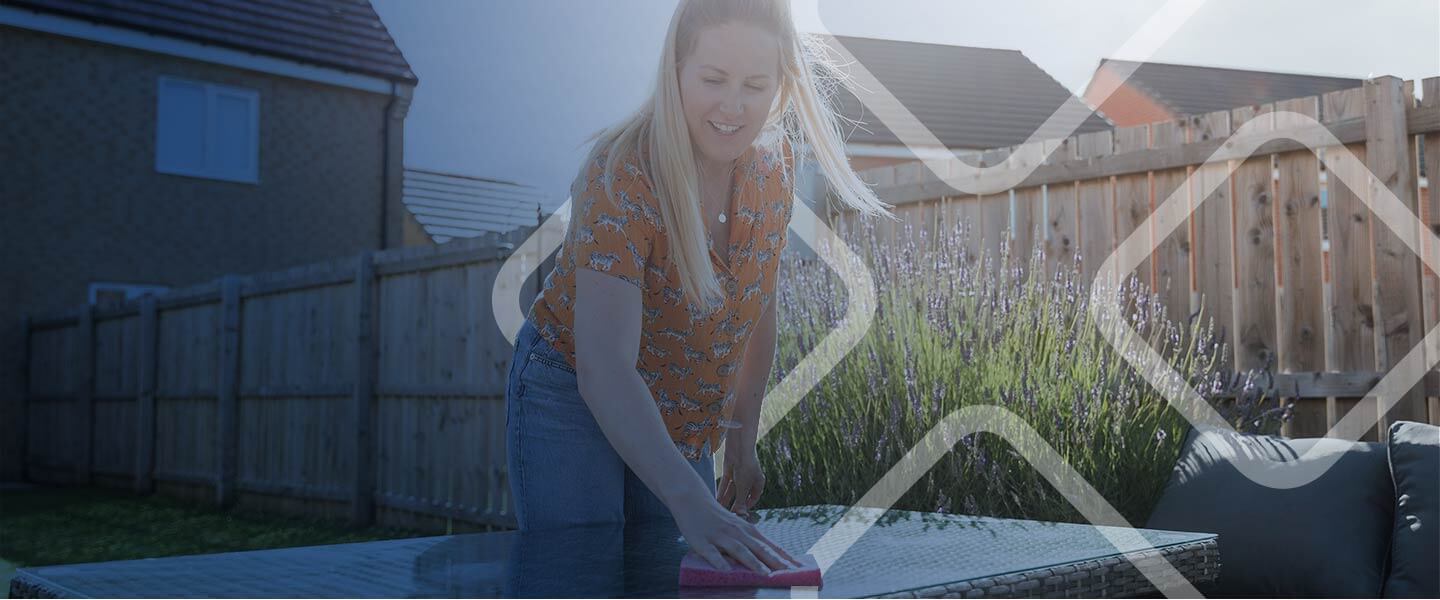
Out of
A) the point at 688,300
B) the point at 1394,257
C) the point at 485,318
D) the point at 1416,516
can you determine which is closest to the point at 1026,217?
the point at 1394,257

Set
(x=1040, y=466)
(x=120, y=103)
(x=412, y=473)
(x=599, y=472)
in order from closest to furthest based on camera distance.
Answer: (x=599, y=472) → (x=1040, y=466) → (x=412, y=473) → (x=120, y=103)

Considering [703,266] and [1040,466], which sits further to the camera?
[1040,466]

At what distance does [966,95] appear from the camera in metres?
20.1

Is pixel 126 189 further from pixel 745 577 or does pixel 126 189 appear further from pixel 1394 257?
pixel 745 577

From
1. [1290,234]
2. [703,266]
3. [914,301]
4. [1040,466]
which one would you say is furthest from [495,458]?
[703,266]

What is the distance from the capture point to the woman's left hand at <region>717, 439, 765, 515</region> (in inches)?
81.1

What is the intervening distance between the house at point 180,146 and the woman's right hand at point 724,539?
1201 cm

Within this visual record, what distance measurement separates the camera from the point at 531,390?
1.96 meters

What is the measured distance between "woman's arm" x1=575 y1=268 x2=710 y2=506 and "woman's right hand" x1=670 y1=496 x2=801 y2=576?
0.15 feet

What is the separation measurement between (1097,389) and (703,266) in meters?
2.23

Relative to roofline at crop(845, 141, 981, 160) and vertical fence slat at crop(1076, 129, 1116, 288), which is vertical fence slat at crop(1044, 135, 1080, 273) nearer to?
vertical fence slat at crop(1076, 129, 1116, 288)

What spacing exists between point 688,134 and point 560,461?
57cm

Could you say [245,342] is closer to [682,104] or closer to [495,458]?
[495,458]

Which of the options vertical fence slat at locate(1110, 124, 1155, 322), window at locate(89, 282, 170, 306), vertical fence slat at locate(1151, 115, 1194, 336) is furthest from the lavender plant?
window at locate(89, 282, 170, 306)
